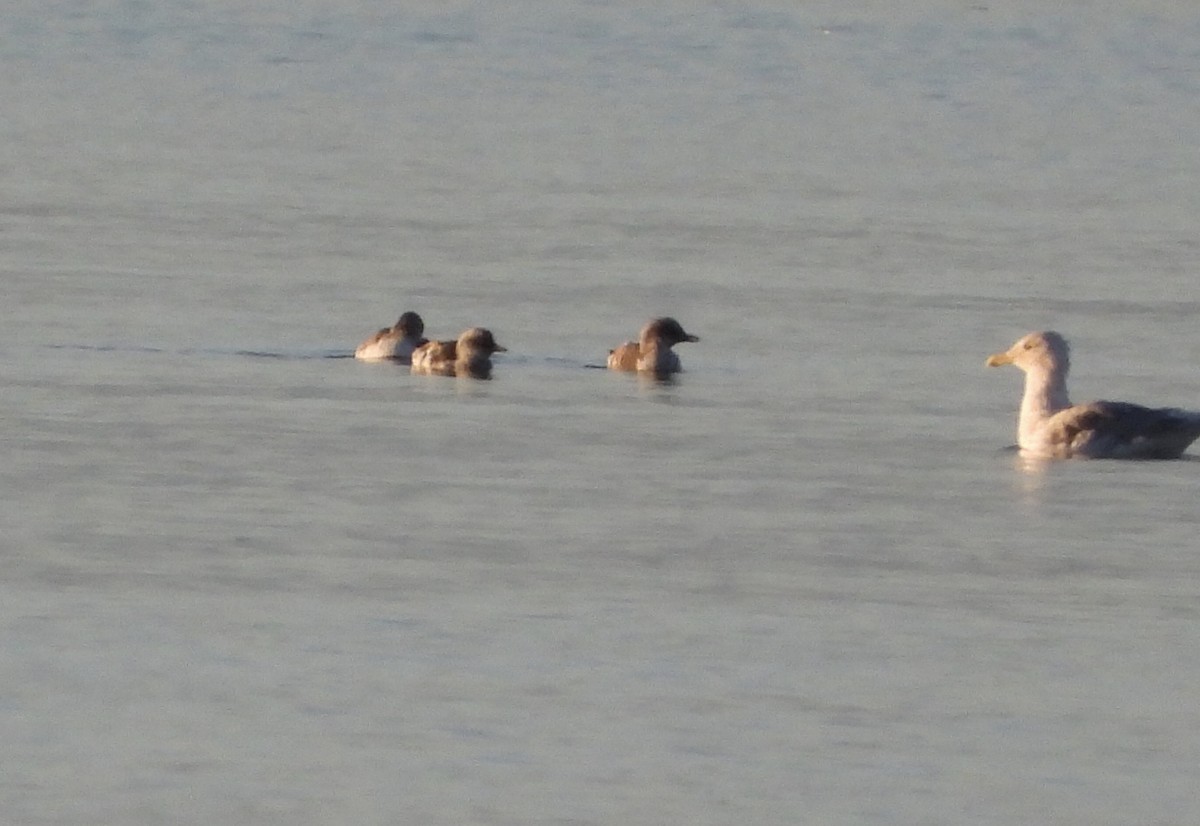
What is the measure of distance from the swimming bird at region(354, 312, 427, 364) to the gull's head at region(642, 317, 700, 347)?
1.20 meters

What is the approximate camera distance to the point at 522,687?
9.70 m

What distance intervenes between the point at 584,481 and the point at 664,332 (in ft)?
14.8

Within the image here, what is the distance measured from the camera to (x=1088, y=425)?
15266 mm

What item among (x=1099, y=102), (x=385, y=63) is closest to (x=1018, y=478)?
(x=1099, y=102)

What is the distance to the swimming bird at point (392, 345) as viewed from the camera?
17828 millimetres

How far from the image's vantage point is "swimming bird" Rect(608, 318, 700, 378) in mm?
17438

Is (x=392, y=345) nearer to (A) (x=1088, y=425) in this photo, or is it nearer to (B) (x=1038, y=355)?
(B) (x=1038, y=355)

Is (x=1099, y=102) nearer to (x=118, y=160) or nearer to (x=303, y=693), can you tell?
(x=118, y=160)

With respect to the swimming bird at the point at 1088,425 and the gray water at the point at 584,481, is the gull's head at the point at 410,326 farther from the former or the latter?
the swimming bird at the point at 1088,425

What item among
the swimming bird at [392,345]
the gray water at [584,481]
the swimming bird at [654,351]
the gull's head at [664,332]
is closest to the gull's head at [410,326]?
the swimming bird at [392,345]

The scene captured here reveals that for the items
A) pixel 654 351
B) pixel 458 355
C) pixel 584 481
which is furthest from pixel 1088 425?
pixel 458 355

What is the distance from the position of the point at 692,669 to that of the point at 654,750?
0.97m

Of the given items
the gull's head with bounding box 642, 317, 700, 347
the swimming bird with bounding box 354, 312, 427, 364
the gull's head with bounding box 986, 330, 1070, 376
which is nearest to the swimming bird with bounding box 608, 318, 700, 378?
the gull's head with bounding box 642, 317, 700, 347

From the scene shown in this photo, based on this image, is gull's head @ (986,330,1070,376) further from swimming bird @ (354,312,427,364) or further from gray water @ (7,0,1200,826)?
swimming bird @ (354,312,427,364)
